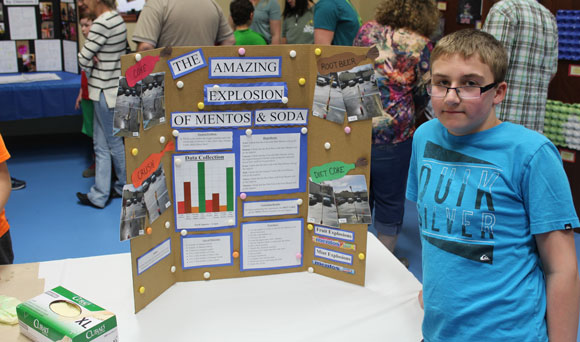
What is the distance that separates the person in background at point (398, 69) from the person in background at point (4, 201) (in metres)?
1.50

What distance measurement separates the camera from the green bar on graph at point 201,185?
1.45 metres

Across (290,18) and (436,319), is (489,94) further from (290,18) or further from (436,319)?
(290,18)

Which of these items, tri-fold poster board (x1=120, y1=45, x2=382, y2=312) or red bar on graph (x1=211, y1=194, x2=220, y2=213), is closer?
tri-fold poster board (x1=120, y1=45, x2=382, y2=312)

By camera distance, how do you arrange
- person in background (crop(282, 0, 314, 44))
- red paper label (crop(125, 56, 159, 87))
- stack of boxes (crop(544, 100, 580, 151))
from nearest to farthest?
red paper label (crop(125, 56, 159, 87))
stack of boxes (crop(544, 100, 580, 151))
person in background (crop(282, 0, 314, 44))

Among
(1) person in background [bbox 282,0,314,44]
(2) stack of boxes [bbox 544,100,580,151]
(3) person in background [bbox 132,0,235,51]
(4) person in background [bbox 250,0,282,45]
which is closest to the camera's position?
(3) person in background [bbox 132,0,235,51]

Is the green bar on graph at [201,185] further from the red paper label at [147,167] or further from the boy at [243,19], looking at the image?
the boy at [243,19]

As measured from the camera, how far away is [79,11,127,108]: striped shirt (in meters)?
3.47

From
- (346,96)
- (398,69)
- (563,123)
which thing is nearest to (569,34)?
(563,123)

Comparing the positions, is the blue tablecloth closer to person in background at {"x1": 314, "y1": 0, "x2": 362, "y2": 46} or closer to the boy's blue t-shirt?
person in background at {"x1": 314, "y1": 0, "x2": 362, "y2": 46}

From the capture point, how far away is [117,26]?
3.52m

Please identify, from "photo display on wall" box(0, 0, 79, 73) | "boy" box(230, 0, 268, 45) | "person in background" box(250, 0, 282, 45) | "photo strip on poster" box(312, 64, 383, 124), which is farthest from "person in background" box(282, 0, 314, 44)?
"photo strip on poster" box(312, 64, 383, 124)

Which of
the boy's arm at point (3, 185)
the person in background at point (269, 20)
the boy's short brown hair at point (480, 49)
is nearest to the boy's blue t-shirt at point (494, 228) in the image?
the boy's short brown hair at point (480, 49)

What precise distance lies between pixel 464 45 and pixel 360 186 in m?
0.53

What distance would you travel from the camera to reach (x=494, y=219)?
110 centimetres
